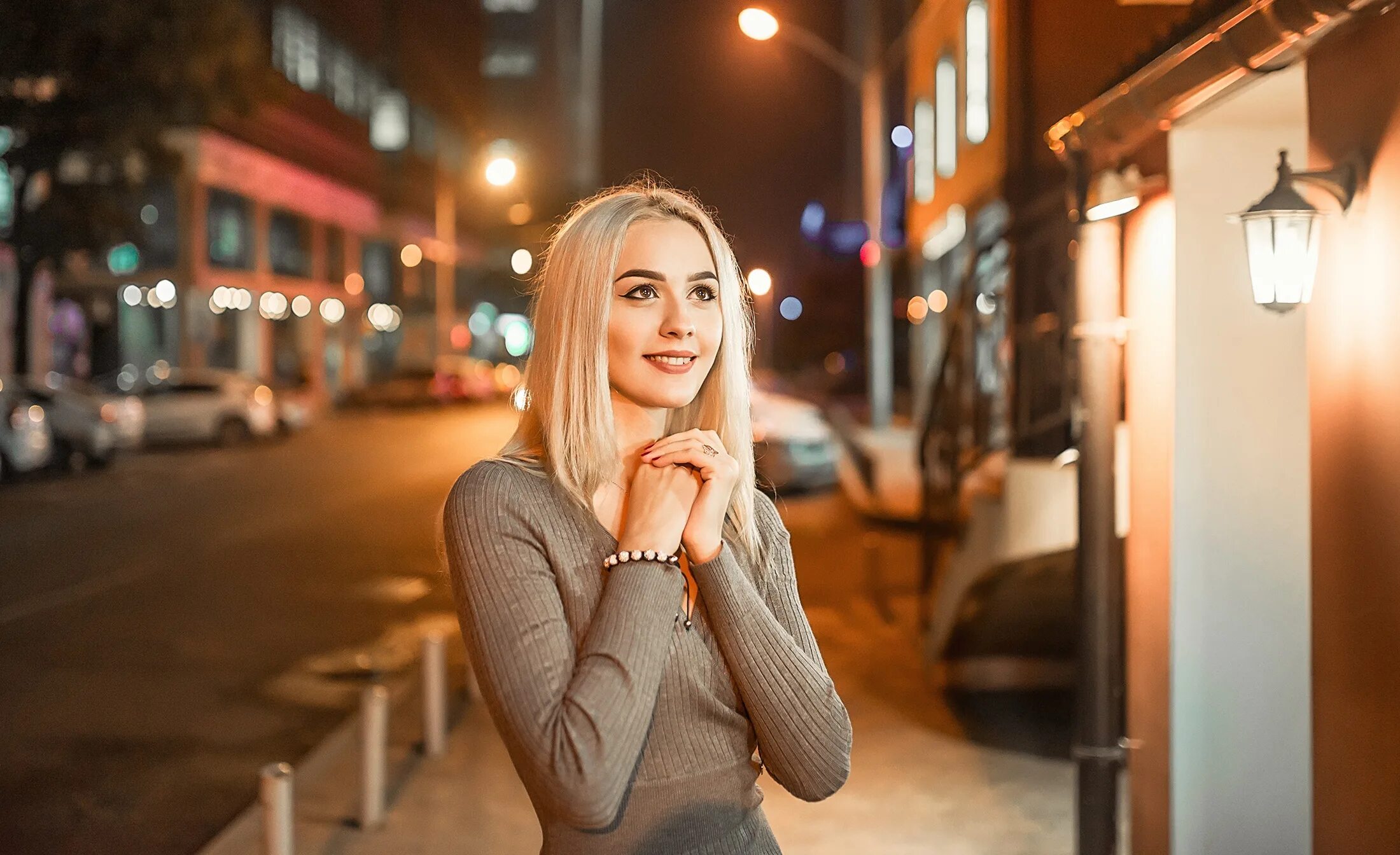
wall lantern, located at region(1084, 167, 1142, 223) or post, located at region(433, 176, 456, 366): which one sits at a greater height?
post, located at region(433, 176, 456, 366)

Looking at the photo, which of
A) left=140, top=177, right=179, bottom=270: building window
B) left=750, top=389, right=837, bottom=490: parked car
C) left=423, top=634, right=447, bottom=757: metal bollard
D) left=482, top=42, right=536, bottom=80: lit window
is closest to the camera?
left=423, top=634, right=447, bottom=757: metal bollard

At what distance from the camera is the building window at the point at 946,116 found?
2070 centimetres

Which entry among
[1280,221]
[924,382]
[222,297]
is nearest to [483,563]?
[1280,221]

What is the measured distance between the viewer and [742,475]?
228 cm

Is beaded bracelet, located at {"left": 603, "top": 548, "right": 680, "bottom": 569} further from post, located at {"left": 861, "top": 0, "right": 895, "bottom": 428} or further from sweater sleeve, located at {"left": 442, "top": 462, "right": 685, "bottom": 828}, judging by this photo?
post, located at {"left": 861, "top": 0, "right": 895, "bottom": 428}

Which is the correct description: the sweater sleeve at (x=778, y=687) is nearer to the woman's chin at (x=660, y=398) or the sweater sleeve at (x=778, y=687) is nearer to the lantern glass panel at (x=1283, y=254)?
the woman's chin at (x=660, y=398)

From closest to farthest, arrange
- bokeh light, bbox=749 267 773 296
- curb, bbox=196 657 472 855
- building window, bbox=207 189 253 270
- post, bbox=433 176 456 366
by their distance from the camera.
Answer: curb, bbox=196 657 472 855 < bokeh light, bbox=749 267 773 296 < building window, bbox=207 189 253 270 < post, bbox=433 176 456 366

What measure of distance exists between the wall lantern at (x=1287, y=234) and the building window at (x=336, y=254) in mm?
47950

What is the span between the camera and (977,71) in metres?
18.5

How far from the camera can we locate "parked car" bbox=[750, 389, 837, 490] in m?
18.8

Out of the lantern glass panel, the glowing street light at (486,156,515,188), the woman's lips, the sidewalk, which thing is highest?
the glowing street light at (486,156,515,188)

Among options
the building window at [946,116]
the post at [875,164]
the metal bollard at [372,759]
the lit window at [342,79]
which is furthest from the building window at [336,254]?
the metal bollard at [372,759]

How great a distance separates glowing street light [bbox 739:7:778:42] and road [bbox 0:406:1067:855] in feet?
19.6

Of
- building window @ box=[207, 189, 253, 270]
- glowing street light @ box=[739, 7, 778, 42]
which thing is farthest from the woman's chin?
building window @ box=[207, 189, 253, 270]
